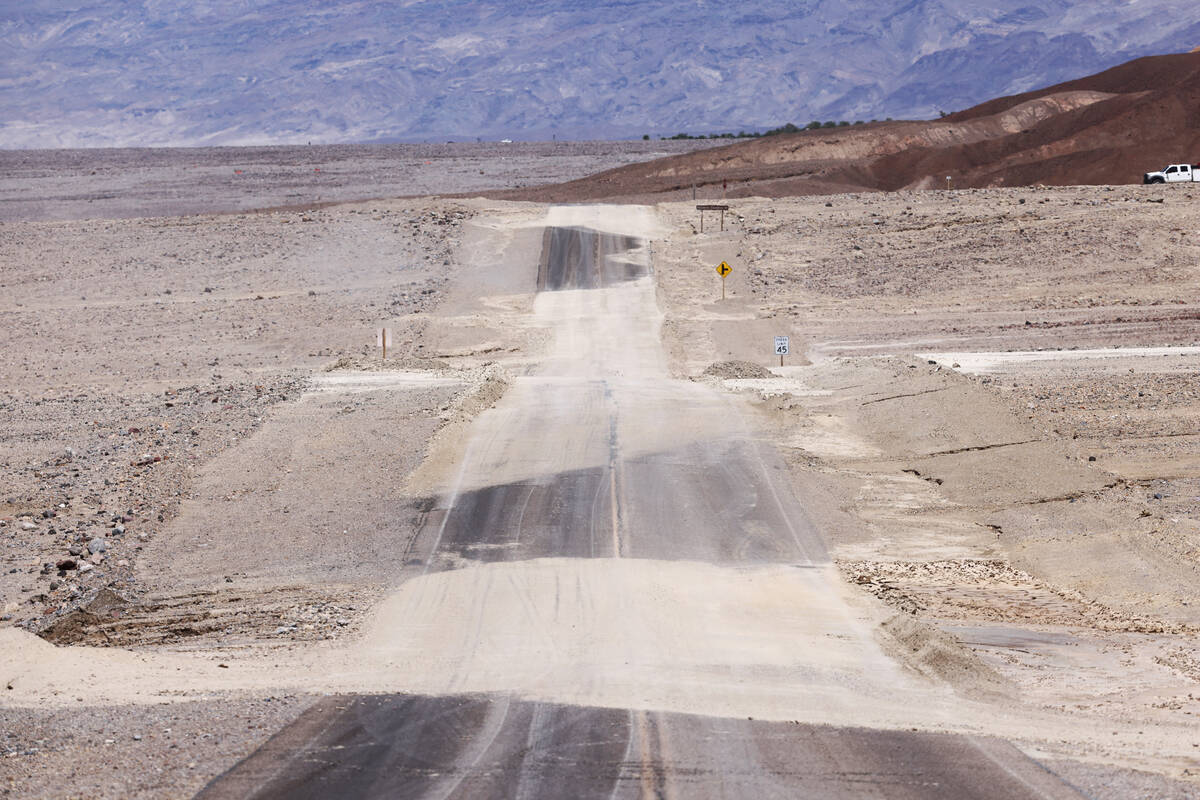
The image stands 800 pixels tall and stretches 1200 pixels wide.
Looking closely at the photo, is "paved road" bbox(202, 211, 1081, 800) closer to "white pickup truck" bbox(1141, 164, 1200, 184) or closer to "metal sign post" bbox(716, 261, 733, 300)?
"metal sign post" bbox(716, 261, 733, 300)

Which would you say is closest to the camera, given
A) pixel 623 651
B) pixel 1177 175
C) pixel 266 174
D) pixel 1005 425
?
pixel 623 651

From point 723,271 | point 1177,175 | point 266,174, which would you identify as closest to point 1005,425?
point 723,271

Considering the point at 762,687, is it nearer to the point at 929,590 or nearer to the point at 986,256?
the point at 929,590

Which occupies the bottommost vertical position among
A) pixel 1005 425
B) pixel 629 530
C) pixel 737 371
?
pixel 629 530

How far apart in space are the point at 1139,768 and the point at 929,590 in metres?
6.46

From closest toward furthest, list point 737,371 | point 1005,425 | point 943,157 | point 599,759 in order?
point 599,759, point 1005,425, point 737,371, point 943,157

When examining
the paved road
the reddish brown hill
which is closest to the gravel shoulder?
the paved road

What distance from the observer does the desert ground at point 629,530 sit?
13367 millimetres

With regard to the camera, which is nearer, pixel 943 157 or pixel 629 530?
pixel 629 530

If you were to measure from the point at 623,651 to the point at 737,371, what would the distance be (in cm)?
1853

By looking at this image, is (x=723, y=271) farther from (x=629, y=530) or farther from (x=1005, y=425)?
(x=629, y=530)

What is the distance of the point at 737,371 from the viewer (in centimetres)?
3369

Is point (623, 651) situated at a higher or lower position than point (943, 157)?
lower

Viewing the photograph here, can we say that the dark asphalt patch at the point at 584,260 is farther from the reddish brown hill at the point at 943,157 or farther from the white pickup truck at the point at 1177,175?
the white pickup truck at the point at 1177,175
